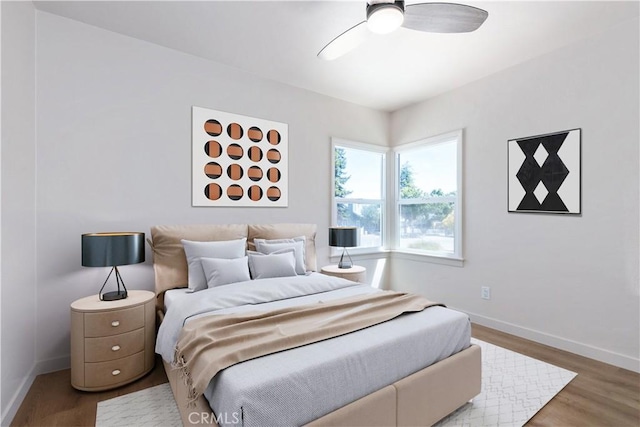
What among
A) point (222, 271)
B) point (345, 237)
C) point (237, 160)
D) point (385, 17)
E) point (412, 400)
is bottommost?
point (412, 400)

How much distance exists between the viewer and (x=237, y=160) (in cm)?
332

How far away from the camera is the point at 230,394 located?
1231mm

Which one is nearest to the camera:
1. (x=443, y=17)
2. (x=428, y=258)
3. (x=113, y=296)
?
(x=443, y=17)

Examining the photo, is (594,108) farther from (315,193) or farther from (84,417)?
(84,417)

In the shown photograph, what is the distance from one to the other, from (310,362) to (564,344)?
2.74 m

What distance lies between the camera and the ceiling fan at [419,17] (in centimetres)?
175

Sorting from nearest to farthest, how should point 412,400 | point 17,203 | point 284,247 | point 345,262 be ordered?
point 412,400
point 17,203
point 284,247
point 345,262

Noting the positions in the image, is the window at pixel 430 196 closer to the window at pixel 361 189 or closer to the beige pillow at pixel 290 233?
the window at pixel 361 189

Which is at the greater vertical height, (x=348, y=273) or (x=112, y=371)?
(x=348, y=273)

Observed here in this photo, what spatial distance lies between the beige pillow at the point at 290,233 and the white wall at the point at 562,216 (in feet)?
5.49

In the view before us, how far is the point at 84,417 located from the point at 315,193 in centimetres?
287

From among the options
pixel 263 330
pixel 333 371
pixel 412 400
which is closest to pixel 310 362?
pixel 333 371

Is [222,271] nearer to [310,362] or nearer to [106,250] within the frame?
[106,250]

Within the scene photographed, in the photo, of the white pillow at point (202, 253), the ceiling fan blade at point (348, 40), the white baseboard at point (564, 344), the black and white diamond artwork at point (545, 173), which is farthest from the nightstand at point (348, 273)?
the ceiling fan blade at point (348, 40)
